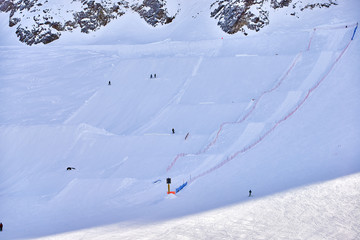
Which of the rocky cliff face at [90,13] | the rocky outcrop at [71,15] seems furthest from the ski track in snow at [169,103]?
the rocky outcrop at [71,15]

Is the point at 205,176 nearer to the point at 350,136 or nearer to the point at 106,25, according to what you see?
the point at 350,136

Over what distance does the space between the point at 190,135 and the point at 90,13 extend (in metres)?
27.5

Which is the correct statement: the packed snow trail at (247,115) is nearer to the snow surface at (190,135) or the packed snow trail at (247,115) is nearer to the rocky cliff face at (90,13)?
the snow surface at (190,135)

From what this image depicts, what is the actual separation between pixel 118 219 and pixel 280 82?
16.2 meters

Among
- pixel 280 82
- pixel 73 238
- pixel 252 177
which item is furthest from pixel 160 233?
pixel 280 82

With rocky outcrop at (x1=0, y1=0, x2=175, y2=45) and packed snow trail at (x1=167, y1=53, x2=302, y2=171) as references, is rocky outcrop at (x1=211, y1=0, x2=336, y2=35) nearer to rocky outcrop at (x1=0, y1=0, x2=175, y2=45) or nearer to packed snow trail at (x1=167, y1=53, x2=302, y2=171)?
rocky outcrop at (x1=0, y1=0, x2=175, y2=45)

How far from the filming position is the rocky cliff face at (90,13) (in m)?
42.8

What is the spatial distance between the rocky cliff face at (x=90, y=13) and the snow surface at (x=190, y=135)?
211cm

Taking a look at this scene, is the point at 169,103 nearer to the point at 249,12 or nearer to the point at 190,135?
the point at 190,135

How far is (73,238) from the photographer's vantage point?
1437 cm

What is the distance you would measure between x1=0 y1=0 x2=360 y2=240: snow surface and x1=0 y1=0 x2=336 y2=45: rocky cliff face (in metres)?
2.11

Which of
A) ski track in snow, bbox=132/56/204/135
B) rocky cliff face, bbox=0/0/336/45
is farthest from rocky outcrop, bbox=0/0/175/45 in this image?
ski track in snow, bbox=132/56/204/135

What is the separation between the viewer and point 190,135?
24984 millimetres

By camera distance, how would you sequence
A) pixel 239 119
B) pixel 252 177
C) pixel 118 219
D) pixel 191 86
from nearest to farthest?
pixel 118 219 → pixel 252 177 → pixel 239 119 → pixel 191 86
